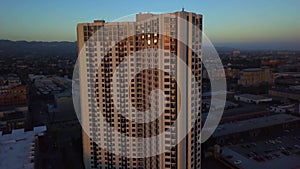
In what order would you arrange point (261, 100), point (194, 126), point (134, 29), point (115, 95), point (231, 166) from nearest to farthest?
→ point (194, 126), point (134, 29), point (115, 95), point (231, 166), point (261, 100)

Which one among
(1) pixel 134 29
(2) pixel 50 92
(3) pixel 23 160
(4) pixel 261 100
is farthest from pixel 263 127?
(2) pixel 50 92

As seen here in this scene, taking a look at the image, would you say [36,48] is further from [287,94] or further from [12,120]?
[287,94]

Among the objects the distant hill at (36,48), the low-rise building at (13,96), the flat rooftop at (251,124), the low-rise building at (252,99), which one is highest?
the distant hill at (36,48)

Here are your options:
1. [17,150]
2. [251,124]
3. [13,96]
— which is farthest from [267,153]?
[13,96]

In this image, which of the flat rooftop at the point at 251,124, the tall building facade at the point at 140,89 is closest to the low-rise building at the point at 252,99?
the flat rooftop at the point at 251,124

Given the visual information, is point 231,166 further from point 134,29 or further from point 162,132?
point 134,29

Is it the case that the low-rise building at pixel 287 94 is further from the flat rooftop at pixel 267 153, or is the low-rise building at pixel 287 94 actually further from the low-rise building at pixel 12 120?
the low-rise building at pixel 12 120
